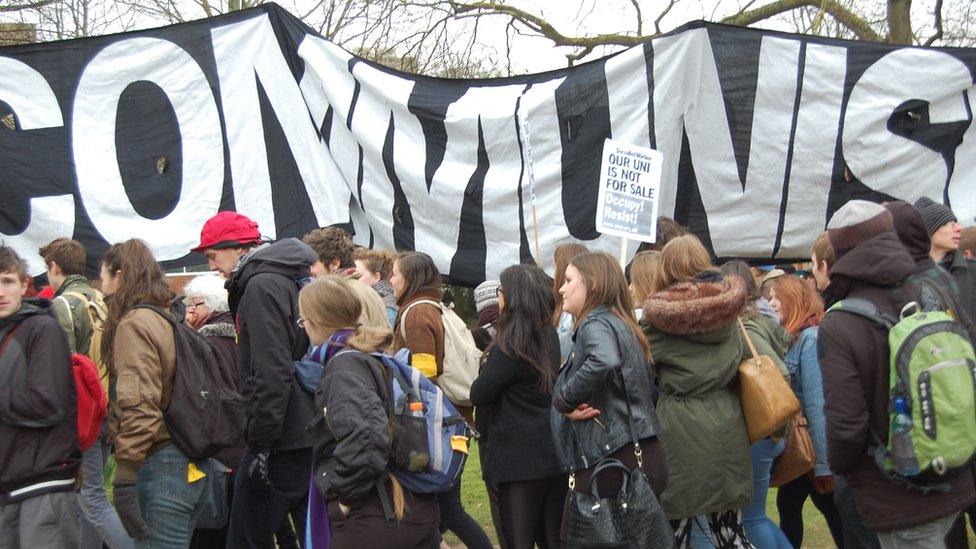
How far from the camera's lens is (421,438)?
139 inches

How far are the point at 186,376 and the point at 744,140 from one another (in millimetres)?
3634

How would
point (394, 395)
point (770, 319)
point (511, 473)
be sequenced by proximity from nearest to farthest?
point (394, 395) < point (511, 473) < point (770, 319)

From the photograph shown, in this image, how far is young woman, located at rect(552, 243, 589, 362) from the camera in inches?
191

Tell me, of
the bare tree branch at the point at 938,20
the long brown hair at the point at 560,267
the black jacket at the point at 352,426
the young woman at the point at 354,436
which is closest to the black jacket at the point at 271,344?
the young woman at the point at 354,436

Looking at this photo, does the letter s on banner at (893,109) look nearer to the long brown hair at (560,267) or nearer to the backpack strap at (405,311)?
the long brown hair at (560,267)

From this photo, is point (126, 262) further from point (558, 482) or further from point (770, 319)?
point (770, 319)

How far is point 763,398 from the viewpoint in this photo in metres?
4.13

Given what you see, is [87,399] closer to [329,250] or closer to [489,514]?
[329,250]

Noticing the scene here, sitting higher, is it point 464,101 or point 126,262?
point 464,101

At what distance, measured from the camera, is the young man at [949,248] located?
16.0ft

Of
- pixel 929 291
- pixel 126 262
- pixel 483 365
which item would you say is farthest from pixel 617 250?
pixel 126 262

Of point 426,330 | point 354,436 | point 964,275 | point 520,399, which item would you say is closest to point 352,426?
point 354,436

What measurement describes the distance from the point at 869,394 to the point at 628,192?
2.43 meters

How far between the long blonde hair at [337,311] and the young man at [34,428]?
1.19 meters
